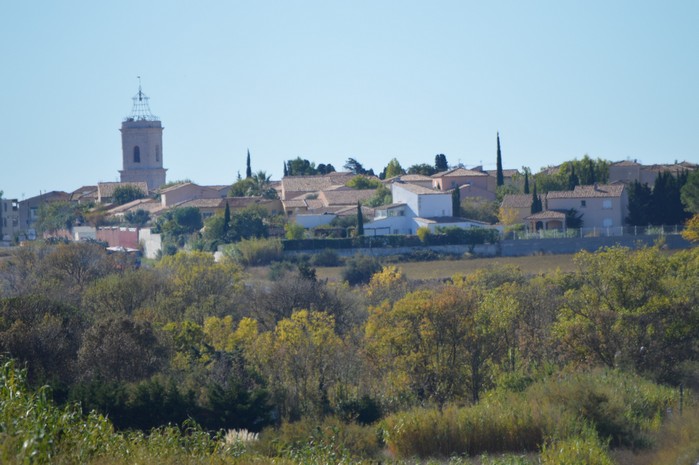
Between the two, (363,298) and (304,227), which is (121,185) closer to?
(304,227)

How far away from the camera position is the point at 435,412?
2189 cm

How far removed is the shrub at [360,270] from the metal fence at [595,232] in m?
9.41

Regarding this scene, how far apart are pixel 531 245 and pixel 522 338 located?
27086 mm

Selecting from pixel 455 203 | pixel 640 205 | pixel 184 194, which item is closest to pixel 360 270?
pixel 455 203

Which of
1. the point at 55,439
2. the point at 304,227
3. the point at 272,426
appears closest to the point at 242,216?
the point at 304,227

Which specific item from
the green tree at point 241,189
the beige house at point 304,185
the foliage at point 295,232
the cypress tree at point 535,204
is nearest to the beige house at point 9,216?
the green tree at point 241,189

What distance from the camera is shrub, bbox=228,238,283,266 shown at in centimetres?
5512

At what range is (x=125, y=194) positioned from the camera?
84.5 m

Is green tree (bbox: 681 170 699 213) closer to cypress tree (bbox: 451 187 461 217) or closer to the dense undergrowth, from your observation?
cypress tree (bbox: 451 187 461 217)

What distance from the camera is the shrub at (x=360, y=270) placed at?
5141 cm

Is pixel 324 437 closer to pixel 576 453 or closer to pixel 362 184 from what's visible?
pixel 576 453

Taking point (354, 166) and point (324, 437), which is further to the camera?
point (354, 166)

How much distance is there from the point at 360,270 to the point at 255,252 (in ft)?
20.1

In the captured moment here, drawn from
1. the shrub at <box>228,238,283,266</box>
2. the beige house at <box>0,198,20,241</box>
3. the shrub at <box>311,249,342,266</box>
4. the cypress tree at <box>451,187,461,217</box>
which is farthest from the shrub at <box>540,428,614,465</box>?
the beige house at <box>0,198,20,241</box>
